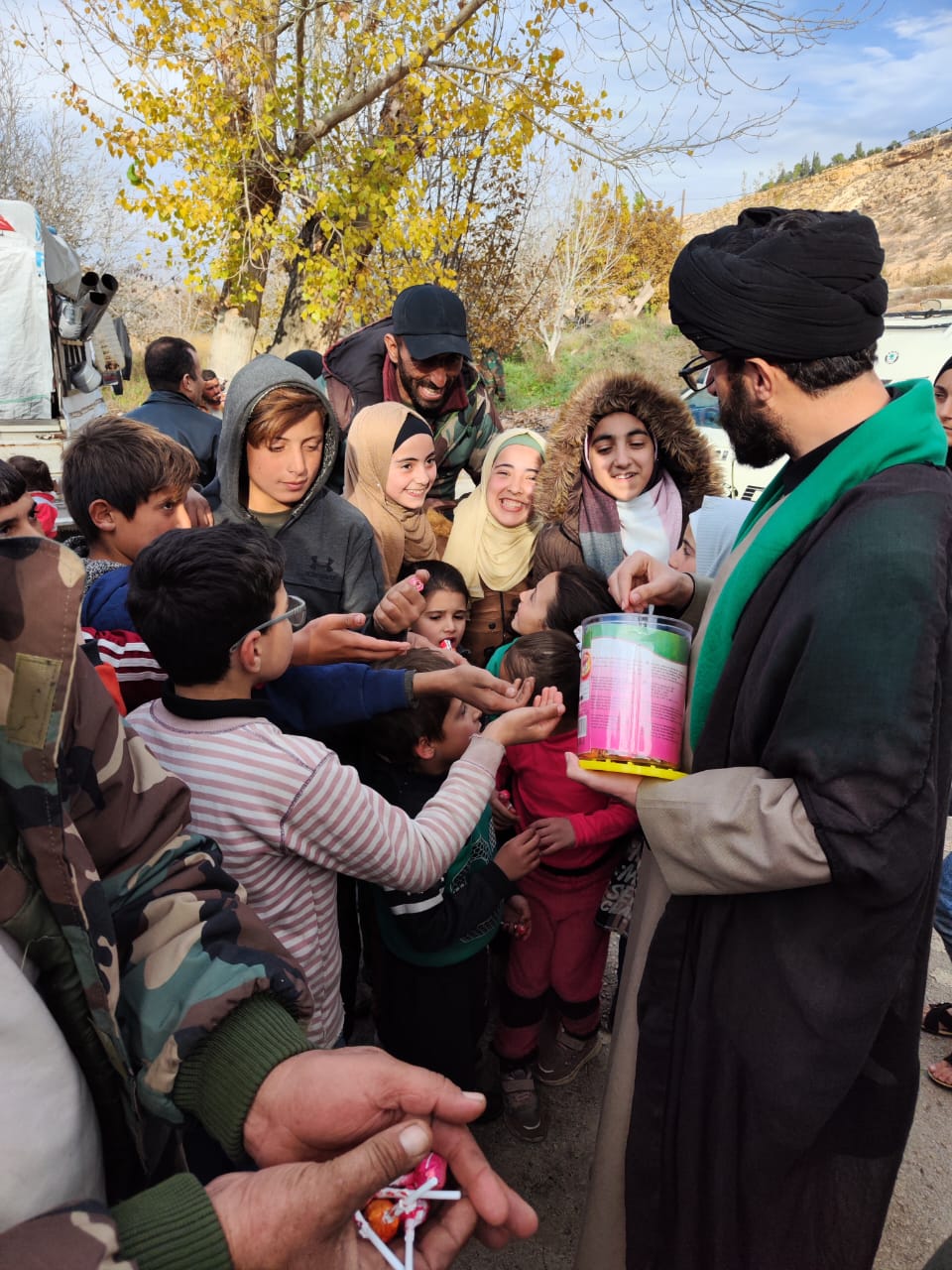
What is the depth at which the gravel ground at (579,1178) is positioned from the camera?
2213 mm

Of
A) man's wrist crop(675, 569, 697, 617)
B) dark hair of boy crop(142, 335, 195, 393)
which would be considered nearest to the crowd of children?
man's wrist crop(675, 569, 697, 617)

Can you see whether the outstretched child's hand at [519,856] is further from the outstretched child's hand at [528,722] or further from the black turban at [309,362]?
the black turban at [309,362]

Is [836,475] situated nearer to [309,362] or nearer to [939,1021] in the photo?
[939,1021]

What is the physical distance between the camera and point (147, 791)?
1.19 metres

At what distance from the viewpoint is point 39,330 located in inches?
333

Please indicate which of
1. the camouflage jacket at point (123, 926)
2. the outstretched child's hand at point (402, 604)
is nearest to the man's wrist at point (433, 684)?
the outstretched child's hand at point (402, 604)

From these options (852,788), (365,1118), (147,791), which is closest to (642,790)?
(852,788)

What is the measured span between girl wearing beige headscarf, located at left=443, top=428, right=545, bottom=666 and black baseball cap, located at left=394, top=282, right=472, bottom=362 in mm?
564

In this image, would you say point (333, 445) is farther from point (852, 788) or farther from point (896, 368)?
point (896, 368)

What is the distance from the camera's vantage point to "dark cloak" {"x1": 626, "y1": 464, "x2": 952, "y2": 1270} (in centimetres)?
132

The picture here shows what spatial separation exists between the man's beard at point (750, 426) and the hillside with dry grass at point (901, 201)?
25.1m

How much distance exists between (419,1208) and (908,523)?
1237 millimetres

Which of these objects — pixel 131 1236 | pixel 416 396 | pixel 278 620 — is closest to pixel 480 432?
pixel 416 396

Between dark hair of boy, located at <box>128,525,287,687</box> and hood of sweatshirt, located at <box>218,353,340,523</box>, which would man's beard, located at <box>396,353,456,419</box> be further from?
dark hair of boy, located at <box>128,525,287,687</box>
